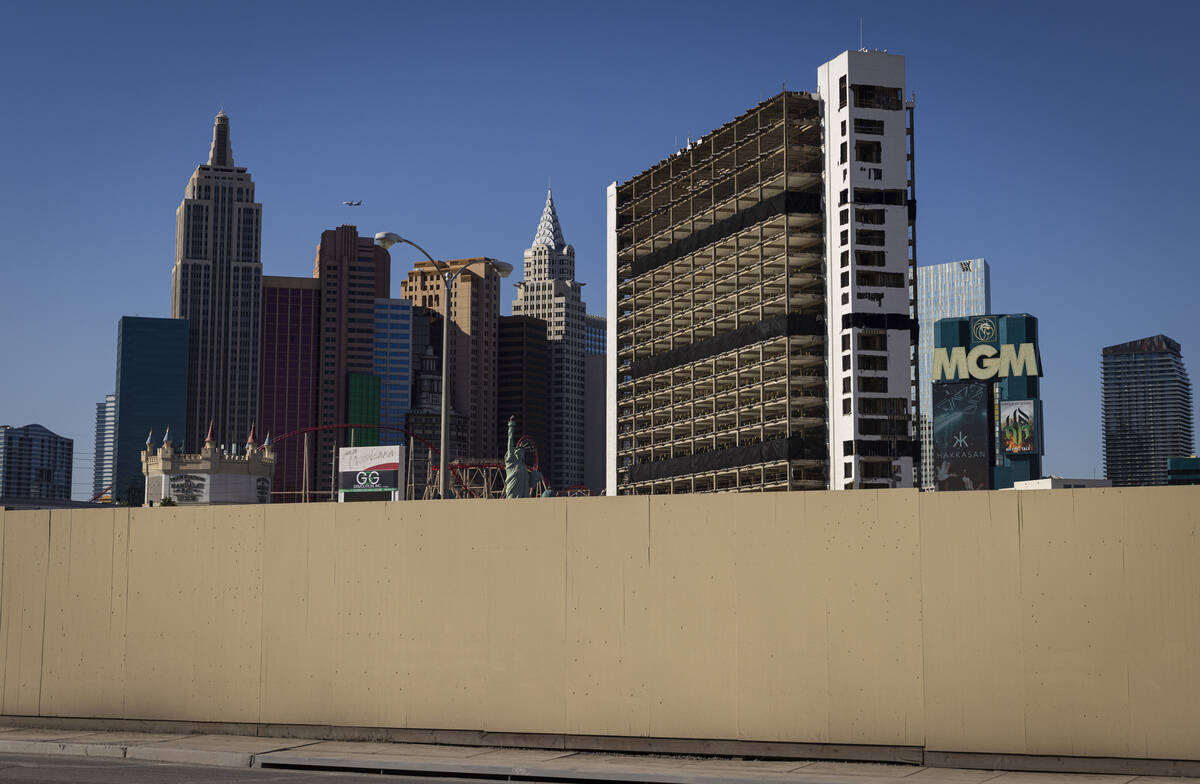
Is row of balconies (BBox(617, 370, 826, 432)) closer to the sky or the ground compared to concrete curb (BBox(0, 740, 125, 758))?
closer to the sky

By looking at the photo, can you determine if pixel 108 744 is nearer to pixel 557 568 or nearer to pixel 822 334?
pixel 557 568

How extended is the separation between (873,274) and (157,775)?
101302mm

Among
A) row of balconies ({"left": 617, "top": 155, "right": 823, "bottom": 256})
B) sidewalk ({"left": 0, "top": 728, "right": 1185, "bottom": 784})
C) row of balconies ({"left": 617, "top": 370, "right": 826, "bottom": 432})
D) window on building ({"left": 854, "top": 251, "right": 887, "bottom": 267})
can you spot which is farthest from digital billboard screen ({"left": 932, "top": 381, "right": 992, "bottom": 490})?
sidewalk ({"left": 0, "top": 728, "right": 1185, "bottom": 784})

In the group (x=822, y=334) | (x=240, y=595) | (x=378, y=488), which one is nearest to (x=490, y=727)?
(x=240, y=595)

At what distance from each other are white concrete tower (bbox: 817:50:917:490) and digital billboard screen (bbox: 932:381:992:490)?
197ft

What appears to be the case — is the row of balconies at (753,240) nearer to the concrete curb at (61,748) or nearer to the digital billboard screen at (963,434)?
the digital billboard screen at (963,434)

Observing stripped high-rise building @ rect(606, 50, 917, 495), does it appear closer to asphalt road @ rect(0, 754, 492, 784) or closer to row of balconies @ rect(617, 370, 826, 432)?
row of balconies @ rect(617, 370, 826, 432)

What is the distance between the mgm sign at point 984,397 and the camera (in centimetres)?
17250

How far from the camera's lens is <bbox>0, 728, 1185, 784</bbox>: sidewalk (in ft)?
46.9

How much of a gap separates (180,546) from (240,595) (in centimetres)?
128

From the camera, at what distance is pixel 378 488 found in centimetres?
13288

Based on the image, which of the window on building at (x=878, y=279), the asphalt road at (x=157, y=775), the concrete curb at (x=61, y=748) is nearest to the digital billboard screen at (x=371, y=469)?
the window on building at (x=878, y=279)

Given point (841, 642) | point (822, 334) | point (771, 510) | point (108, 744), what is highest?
point (822, 334)

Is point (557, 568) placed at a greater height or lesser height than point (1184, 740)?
greater
